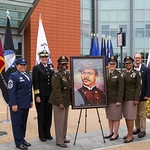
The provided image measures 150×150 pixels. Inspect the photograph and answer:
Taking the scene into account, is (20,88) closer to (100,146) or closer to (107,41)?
(100,146)

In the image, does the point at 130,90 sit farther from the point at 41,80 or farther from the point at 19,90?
the point at 19,90

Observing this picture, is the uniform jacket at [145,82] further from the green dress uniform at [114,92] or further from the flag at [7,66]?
the flag at [7,66]

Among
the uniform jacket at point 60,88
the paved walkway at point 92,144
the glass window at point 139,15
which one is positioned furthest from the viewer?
the glass window at point 139,15

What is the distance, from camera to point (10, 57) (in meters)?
8.88

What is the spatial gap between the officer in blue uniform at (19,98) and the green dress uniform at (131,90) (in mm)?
2130

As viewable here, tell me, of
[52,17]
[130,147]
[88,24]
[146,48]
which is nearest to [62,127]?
[130,147]

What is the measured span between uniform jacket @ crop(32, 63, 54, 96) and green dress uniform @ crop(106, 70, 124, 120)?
4.34 feet

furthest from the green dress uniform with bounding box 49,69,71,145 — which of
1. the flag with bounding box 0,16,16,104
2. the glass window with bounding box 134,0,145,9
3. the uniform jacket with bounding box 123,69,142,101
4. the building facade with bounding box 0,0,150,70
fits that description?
the glass window with bounding box 134,0,145,9

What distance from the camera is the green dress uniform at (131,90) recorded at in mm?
6434

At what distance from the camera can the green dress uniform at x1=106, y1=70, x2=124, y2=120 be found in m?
6.36

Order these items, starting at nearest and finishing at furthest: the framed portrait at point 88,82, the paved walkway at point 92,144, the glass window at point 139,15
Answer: the paved walkway at point 92,144, the framed portrait at point 88,82, the glass window at point 139,15

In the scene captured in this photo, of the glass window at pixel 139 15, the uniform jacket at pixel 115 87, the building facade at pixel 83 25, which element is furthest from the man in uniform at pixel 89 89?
the glass window at pixel 139 15

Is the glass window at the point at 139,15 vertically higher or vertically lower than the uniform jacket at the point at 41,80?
higher

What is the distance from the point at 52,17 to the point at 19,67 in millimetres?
21023
